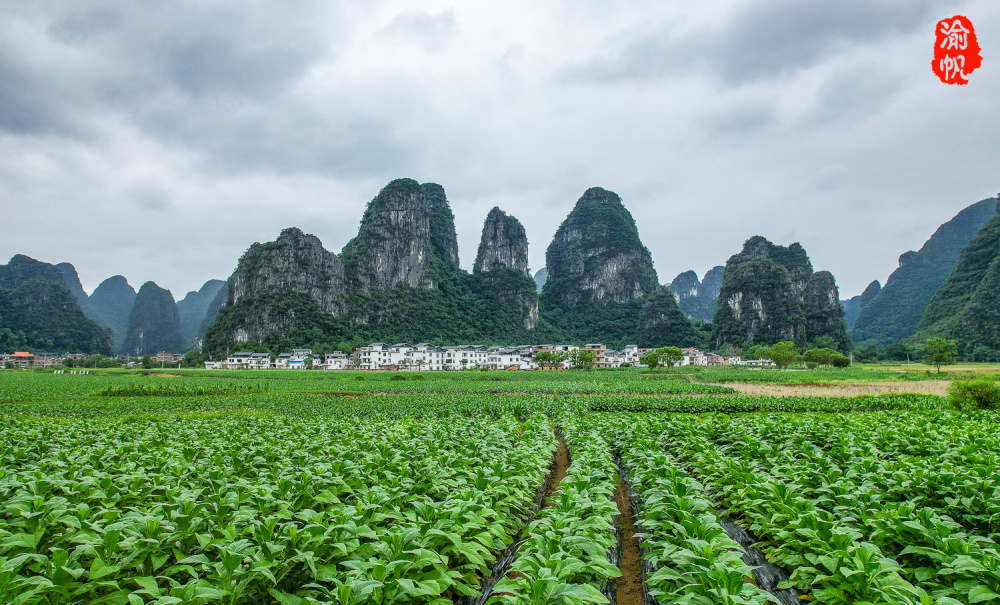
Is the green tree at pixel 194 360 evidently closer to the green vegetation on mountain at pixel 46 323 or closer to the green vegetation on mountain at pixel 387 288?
the green vegetation on mountain at pixel 387 288

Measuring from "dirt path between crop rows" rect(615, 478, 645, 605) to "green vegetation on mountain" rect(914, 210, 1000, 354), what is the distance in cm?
8361

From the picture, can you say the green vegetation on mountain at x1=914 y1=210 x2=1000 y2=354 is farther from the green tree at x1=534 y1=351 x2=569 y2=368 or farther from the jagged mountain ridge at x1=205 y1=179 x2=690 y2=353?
the green tree at x1=534 y1=351 x2=569 y2=368

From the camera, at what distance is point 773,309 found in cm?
9831

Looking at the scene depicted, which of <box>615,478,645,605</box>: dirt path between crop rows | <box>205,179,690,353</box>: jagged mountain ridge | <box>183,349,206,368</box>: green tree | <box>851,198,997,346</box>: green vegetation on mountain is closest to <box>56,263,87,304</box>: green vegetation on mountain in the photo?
<box>205,179,690,353</box>: jagged mountain ridge

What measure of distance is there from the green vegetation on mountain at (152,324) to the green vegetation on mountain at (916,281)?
653ft

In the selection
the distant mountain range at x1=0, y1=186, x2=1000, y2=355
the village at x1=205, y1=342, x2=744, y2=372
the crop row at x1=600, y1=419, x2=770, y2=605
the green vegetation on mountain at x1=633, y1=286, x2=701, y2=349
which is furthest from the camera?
the green vegetation on mountain at x1=633, y1=286, x2=701, y2=349

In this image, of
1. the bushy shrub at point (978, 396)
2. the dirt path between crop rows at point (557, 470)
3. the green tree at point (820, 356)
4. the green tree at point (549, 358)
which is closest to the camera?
the dirt path between crop rows at point (557, 470)

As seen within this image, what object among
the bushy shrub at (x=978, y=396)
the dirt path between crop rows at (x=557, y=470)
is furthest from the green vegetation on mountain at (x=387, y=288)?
the bushy shrub at (x=978, y=396)

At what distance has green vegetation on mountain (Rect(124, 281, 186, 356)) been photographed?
140000 millimetres

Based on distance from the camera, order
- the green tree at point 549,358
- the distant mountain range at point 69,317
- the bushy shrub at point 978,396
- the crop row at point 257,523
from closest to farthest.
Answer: the crop row at point 257,523
the bushy shrub at point 978,396
the green tree at point 549,358
the distant mountain range at point 69,317

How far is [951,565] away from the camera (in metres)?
2.94

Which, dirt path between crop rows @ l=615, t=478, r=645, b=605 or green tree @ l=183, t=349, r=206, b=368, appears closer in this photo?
dirt path between crop rows @ l=615, t=478, r=645, b=605

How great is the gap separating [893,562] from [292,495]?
199 inches

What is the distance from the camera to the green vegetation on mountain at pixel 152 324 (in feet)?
459
